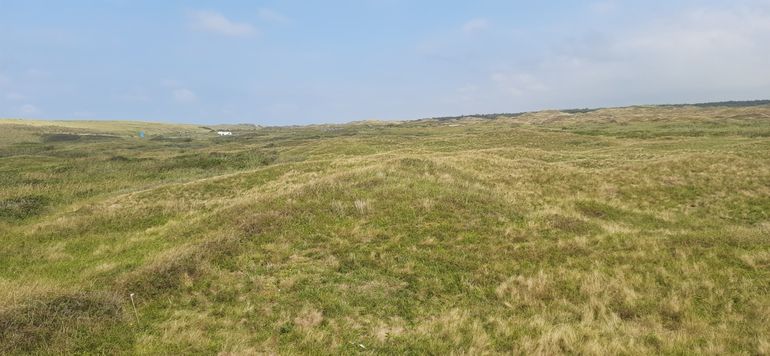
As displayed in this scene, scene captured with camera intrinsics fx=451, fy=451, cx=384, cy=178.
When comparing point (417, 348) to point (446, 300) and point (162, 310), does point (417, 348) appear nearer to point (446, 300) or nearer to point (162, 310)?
point (446, 300)

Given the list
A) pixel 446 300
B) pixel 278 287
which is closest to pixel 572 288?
pixel 446 300

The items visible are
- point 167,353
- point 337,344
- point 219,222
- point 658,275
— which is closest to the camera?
point 167,353

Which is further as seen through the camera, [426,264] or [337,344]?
[426,264]

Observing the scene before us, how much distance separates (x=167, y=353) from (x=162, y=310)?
279 centimetres

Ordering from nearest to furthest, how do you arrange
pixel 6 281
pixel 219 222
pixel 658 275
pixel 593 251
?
pixel 658 275
pixel 6 281
pixel 593 251
pixel 219 222

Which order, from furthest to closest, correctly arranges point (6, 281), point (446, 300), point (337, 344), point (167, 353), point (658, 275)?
point (6, 281) → point (658, 275) → point (446, 300) → point (337, 344) → point (167, 353)

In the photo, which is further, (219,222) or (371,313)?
(219,222)

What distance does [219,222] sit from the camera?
20984 millimetres

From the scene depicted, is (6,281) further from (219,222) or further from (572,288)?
(572,288)

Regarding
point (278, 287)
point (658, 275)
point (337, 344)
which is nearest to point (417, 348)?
point (337, 344)

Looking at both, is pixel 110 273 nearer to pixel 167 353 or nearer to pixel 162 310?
pixel 162 310

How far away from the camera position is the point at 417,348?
1034cm

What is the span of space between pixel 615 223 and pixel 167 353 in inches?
796

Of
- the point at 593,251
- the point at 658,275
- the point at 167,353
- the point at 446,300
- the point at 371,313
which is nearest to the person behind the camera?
the point at 167,353
